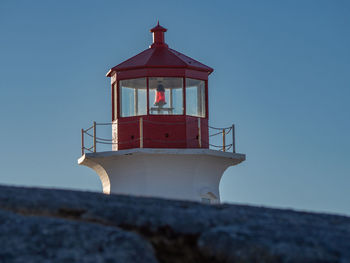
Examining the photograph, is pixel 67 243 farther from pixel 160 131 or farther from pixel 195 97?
pixel 195 97

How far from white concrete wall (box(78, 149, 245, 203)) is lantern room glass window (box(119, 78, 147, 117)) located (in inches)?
55.4

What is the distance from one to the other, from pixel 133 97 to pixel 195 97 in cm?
171

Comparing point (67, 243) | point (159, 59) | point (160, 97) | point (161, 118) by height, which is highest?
point (159, 59)

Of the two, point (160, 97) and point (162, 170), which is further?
point (160, 97)

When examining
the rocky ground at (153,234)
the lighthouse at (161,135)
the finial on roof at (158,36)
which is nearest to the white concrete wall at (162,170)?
the lighthouse at (161,135)

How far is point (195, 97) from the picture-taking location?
19.8 metres

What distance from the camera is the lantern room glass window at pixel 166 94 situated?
1936 cm

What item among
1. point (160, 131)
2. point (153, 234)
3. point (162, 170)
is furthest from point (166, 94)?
point (153, 234)

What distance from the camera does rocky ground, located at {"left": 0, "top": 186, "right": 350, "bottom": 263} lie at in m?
5.71

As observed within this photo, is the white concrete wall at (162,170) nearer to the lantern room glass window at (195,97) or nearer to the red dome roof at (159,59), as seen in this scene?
the lantern room glass window at (195,97)

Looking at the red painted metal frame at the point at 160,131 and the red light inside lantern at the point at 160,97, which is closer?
the red painted metal frame at the point at 160,131

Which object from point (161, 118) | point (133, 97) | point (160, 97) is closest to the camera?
point (161, 118)

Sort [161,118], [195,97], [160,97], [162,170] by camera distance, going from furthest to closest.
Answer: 1. [195,97]
2. [160,97]
3. [161,118]
4. [162,170]

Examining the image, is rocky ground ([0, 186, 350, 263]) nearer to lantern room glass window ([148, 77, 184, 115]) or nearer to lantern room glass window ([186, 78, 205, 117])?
lantern room glass window ([148, 77, 184, 115])
